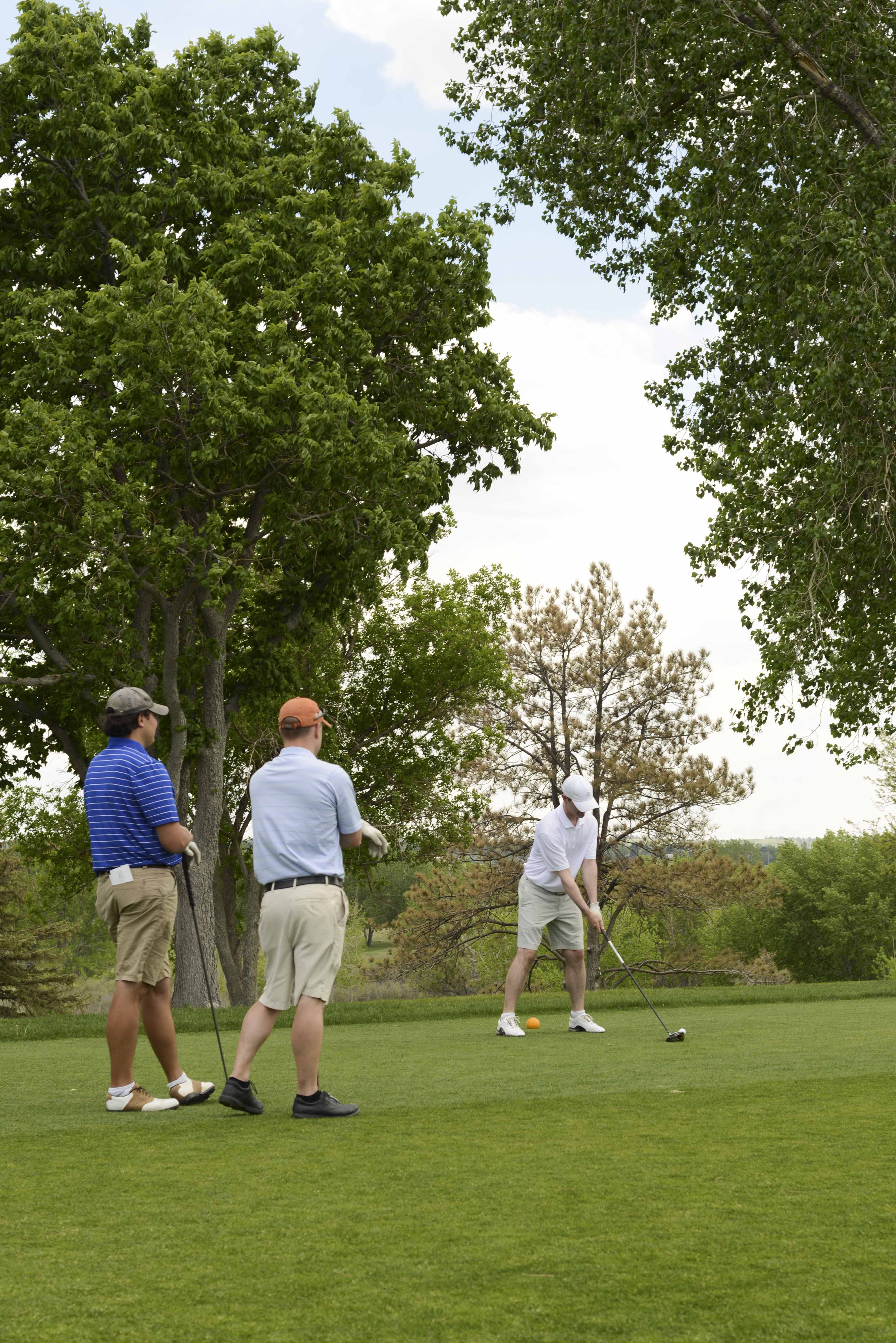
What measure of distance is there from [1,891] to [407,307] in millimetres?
23810

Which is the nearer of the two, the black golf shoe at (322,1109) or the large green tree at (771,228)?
the black golf shoe at (322,1109)

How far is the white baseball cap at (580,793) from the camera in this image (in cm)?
1052

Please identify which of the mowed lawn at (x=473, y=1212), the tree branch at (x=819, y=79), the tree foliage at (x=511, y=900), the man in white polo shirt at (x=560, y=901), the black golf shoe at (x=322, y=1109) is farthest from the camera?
the tree foliage at (x=511, y=900)

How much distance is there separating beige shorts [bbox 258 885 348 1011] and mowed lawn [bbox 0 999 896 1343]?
1.99 ft

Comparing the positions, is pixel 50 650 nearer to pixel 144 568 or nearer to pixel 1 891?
pixel 144 568

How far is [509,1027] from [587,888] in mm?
1321

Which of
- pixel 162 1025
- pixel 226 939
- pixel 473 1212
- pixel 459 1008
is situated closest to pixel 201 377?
pixel 459 1008

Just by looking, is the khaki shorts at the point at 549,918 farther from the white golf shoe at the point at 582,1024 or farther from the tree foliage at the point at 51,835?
the tree foliage at the point at 51,835

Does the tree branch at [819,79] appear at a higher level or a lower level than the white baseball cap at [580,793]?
higher

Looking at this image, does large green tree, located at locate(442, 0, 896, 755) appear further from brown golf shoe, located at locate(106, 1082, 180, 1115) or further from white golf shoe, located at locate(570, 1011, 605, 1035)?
brown golf shoe, located at locate(106, 1082, 180, 1115)

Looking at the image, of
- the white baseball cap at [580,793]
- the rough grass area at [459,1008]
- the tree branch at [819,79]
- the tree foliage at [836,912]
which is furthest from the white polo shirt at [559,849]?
the tree foliage at [836,912]

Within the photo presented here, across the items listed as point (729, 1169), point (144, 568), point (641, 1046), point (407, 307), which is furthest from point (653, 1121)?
point (407, 307)

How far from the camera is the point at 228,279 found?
→ 19.8 metres

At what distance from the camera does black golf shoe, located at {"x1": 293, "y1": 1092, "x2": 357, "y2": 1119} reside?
6305 millimetres
